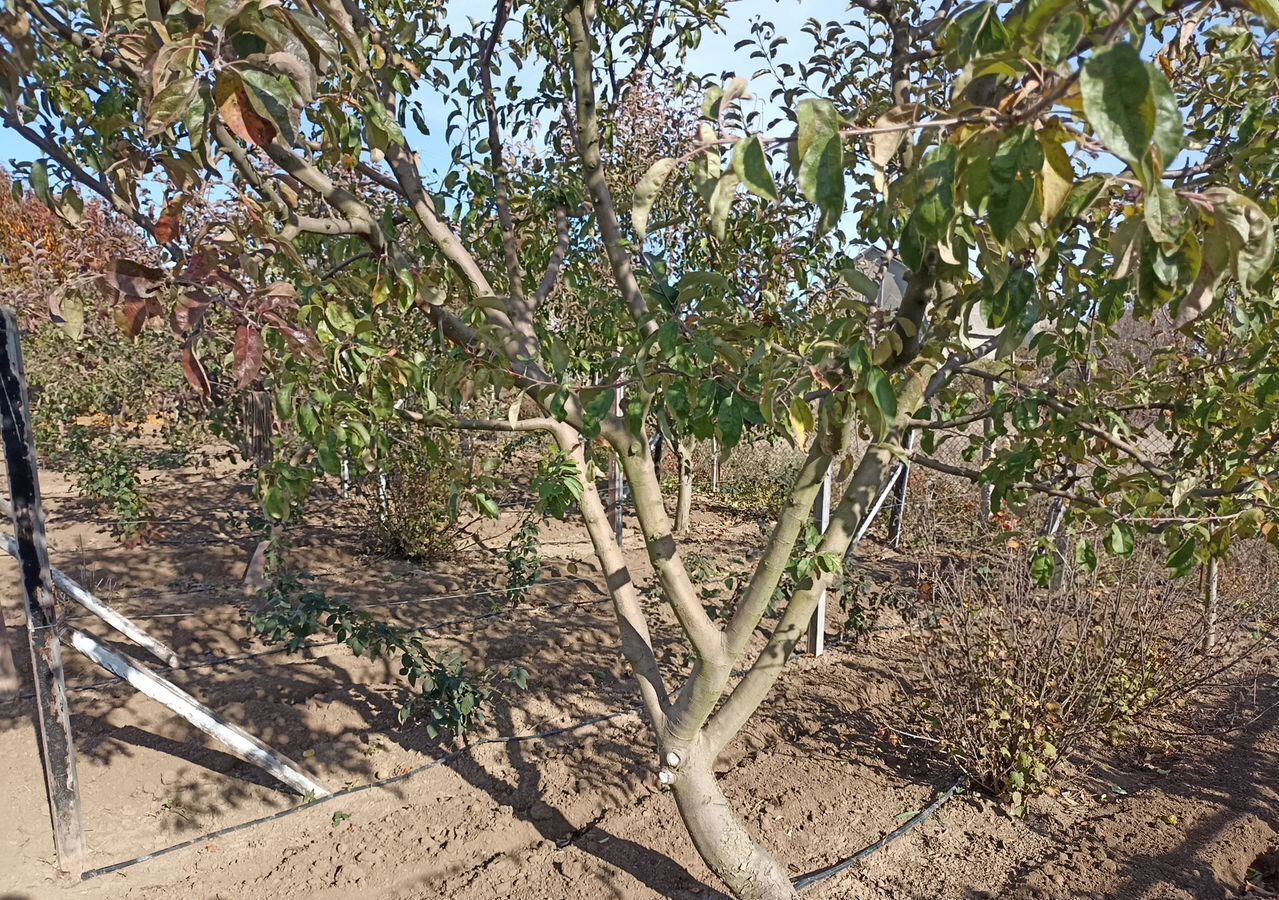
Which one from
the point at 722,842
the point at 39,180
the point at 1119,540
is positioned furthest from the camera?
the point at 722,842

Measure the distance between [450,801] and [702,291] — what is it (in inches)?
87.1

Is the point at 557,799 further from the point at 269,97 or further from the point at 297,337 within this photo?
the point at 269,97

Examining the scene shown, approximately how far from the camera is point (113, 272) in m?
1.25

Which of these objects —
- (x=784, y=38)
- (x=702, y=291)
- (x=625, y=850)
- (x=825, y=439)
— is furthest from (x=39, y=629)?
(x=784, y=38)

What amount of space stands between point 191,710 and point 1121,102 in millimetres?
3033

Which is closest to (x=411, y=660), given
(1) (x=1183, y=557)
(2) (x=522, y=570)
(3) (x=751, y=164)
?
(2) (x=522, y=570)

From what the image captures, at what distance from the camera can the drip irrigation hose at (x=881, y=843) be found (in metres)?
2.46

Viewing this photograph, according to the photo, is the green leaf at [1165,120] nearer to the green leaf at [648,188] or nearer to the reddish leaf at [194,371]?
the green leaf at [648,188]

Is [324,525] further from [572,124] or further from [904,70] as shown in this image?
[904,70]

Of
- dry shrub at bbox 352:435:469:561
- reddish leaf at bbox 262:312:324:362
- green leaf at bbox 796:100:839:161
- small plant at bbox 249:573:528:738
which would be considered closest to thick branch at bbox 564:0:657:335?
reddish leaf at bbox 262:312:324:362

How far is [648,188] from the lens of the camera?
1.12 meters

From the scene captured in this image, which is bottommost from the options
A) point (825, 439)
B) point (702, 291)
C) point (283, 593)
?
point (283, 593)

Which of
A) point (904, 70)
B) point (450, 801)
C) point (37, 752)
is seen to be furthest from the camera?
point (37, 752)

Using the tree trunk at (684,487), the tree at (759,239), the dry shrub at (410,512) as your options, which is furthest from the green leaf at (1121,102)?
the tree trunk at (684,487)
